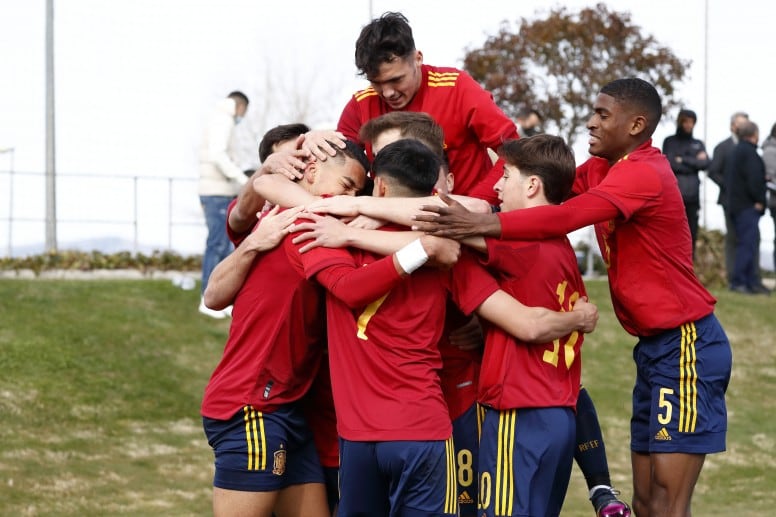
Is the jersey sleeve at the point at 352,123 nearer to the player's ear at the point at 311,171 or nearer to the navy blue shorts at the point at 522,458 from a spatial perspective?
the player's ear at the point at 311,171

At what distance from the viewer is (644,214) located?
4953 millimetres

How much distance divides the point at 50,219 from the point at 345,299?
54.3 ft

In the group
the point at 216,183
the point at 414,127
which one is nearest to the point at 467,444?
the point at 414,127

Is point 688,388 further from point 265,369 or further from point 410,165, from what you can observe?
point 265,369

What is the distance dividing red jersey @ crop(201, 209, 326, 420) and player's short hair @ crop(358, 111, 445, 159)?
672mm

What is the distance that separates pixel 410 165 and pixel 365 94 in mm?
1235

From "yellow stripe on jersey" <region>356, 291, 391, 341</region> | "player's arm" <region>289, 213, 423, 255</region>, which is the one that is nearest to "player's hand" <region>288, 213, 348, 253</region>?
"player's arm" <region>289, 213, 423, 255</region>

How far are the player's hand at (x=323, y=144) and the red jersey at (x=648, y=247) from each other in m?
1.10

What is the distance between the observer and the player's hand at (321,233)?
4352mm

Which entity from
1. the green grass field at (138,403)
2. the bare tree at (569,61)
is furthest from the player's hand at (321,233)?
the bare tree at (569,61)

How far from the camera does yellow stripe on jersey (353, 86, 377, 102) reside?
18.0ft

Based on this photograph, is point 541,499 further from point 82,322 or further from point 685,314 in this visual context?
point 82,322

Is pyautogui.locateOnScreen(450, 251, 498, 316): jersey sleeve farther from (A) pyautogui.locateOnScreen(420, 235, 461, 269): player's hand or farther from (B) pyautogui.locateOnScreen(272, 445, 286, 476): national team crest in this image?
(B) pyautogui.locateOnScreen(272, 445, 286, 476): national team crest

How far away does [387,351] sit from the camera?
166 inches
